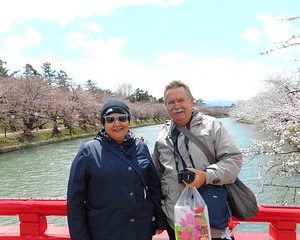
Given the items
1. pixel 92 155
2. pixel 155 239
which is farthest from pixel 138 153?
pixel 155 239

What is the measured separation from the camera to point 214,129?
2.27 metres

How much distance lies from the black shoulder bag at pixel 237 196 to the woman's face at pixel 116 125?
1.15 feet

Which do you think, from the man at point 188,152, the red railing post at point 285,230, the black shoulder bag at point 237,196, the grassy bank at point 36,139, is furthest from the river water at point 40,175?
the man at point 188,152

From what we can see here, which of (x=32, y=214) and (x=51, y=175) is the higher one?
(x=32, y=214)

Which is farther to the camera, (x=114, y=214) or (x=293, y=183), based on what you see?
(x=293, y=183)

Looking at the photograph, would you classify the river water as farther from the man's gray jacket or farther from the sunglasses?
the sunglasses

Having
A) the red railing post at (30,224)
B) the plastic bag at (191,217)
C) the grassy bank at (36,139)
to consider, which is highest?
the plastic bag at (191,217)

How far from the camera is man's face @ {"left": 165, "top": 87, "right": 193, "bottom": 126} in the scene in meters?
2.33

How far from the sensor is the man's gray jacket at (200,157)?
2.19 meters

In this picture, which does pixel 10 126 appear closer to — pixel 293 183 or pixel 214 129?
pixel 293 183

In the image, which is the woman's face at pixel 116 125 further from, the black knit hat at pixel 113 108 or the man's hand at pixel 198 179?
the man's hand at pixel 198 179

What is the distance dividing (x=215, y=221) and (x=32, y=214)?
5.26ft

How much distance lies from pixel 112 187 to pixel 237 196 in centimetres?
74

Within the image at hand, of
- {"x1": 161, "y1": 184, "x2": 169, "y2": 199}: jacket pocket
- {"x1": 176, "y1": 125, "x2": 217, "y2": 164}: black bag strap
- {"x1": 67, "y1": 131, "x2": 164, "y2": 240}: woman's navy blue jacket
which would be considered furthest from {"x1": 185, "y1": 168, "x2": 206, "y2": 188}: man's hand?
{"x1": 67, "y1": 131, "x2": 164, "y2": 240}: woman's navy blue jacket
